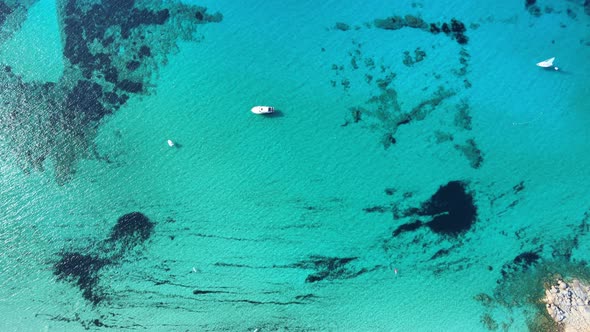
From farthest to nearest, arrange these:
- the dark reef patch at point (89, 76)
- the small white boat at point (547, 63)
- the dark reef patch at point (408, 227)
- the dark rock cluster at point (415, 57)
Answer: the dark reef patch at point (89, 76) → the dark rock cluster at point (415, 57) → the dark reef patch at point (408, 227) → the small white boat at point (547, 63)

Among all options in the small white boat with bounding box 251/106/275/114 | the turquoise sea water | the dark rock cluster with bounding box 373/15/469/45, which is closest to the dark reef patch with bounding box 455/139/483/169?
the turquoise sea water

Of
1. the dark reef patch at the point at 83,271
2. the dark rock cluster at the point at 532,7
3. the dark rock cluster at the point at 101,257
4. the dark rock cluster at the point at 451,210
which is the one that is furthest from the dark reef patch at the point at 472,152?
the dark reef patch at the point at 83,271

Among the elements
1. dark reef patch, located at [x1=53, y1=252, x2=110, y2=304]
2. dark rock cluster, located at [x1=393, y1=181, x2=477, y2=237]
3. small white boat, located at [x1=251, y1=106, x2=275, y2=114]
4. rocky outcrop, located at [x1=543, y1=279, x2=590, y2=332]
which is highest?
small white boat, located at [x1=251, y1=106, x2=275, y2=114]

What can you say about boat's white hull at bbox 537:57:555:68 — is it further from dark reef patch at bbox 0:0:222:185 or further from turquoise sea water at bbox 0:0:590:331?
dark reef patch at bbox 0:0:222:185

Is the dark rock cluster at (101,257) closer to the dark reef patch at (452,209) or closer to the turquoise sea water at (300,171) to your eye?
the turquoise sea water at (300,171)

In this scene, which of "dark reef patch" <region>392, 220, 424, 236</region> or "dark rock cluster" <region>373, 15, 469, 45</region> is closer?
"dark reef patch" <region>392, 220, 424, 236</region>

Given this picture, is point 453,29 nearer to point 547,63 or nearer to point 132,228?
point 547,63

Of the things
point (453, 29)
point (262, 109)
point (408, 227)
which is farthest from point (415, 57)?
point (408, 227)
